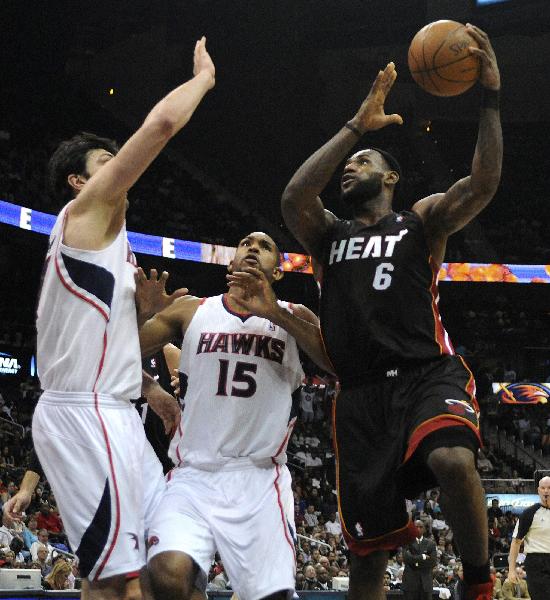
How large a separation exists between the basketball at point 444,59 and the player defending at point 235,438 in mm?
1335

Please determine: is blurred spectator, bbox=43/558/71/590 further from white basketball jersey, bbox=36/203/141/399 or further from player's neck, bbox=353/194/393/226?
white basketball jersey, bbox=36/203/141/399

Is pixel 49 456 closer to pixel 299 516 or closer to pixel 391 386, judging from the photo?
pixel 391 386

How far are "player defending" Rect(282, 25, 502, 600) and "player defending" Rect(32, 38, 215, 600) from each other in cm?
119

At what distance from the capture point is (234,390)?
186 inches

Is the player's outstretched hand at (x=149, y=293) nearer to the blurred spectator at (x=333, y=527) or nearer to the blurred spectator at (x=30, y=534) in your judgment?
the blurred spectator at (x=30, y=534)

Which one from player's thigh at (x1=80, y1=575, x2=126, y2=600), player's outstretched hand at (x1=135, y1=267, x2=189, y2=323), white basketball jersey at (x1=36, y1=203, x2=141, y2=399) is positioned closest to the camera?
player's thigh at (x1=80, y1=575, x2=126, y2=600)

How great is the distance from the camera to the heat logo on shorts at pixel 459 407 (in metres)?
4.21

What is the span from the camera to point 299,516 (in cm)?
1994

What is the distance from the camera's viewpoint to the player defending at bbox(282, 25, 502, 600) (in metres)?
4.17

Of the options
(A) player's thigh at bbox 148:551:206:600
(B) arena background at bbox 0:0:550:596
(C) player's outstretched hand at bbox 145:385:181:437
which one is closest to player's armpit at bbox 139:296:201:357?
(C) player's outstretched hand at bbox 145:385:181:437

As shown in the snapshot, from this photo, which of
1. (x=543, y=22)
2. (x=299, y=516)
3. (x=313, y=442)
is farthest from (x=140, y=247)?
(x=543, y=22)

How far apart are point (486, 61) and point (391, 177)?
0.80 meters

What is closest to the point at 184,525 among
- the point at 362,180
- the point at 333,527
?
the point at 362,180

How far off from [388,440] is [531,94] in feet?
93.7
